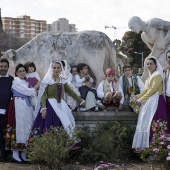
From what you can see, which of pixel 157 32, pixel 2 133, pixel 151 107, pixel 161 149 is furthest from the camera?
pixel 157 32

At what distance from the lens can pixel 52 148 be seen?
7.07m

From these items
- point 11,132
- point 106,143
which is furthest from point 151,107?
point 11,132

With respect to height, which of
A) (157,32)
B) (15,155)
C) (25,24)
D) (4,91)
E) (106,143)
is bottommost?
(15,155)

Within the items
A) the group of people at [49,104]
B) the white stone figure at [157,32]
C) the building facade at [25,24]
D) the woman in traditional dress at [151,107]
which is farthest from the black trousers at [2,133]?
the building facade at [25,24]

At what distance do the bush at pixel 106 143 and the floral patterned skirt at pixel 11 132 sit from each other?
1070 millimetres

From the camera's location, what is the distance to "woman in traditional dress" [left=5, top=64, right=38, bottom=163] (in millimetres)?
8031

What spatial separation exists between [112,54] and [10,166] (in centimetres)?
400

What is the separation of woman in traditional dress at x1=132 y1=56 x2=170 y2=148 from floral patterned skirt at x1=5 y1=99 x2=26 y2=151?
6.48ft

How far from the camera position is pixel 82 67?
9.48 meters

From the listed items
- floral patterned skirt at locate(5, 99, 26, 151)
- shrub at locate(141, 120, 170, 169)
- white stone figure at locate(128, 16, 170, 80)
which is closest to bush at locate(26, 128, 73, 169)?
floral patterned skirt at locate(5, 99, 26, 151)

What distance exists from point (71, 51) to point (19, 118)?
9.89 feet

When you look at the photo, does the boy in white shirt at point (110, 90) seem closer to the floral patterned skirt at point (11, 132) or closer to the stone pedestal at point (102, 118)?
the stone pedestal at point (102, 118)

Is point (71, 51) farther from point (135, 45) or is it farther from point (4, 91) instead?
point (135, 45)

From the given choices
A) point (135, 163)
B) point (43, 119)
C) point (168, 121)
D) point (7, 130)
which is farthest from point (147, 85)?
point (7, 130)
